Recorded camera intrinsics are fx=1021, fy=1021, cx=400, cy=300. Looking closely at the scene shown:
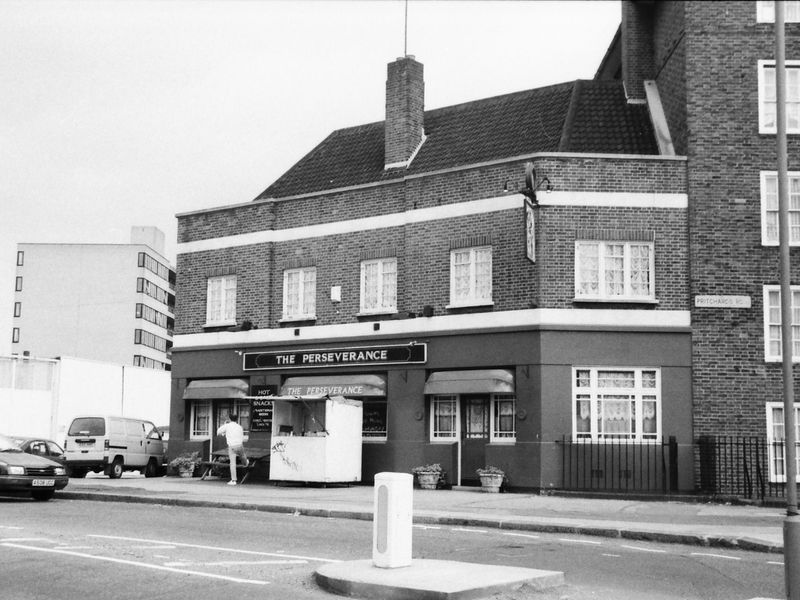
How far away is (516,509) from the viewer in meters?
18.8

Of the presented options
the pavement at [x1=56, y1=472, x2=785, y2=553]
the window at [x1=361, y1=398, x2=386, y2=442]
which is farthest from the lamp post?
the window at [x1=361, y1=398, x2=386, y2=442]

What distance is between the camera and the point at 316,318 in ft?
90.1

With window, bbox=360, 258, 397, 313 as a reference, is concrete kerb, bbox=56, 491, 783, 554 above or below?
below

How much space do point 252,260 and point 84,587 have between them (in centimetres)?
1924

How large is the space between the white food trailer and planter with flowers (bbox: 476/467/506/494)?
3.55 m

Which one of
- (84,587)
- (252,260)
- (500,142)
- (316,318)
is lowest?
(84,587)

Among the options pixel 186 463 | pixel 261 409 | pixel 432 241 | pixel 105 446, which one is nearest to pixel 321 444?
pixel 261 409

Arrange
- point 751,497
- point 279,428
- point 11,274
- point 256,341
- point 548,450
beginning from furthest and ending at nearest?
point 11,274 < point 256,341 < point 279,428 < point 548,450 < point 751,497

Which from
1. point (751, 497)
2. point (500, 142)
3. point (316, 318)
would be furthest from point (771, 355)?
point (316, 318)

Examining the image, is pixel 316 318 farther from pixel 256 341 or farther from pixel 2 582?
pixel 2 582

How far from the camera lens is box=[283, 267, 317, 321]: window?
2775 cm

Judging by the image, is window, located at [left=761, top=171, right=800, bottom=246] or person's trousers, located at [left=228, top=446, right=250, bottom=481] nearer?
window, located at [left=761, top=171, right=800, bottom=246]

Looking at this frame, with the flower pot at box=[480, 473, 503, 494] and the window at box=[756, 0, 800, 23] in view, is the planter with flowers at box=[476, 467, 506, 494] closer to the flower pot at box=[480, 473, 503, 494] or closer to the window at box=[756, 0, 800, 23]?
the flower pot at box=[480, 473, 503, 494]

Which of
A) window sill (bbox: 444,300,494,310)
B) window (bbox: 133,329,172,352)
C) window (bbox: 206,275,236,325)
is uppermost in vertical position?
window (bbox: 133,329,172,352)
